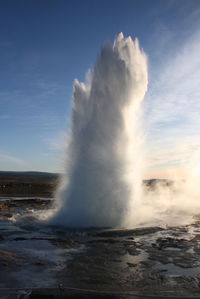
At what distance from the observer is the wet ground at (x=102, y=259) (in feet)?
25.3

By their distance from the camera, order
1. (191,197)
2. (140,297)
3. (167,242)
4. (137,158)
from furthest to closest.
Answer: (191,197) → (137,158) → (167,242) → (140,297)

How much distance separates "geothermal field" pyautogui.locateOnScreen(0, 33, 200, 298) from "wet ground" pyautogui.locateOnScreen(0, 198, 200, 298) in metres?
0.02

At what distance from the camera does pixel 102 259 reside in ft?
33.3

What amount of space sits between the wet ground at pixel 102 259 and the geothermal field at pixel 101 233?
0.07 ft

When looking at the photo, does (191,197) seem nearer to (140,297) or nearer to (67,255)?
(67,255)

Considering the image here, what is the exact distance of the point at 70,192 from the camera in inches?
677

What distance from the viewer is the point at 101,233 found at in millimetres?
14312

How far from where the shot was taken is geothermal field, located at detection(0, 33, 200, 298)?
7695 mm

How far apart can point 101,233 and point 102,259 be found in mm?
4155

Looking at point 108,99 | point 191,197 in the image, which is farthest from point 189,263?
point 191,197

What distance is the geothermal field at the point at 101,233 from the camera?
770 centimetres

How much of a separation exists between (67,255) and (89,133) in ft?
25.1

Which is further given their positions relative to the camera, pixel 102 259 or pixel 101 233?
pixel 101 233

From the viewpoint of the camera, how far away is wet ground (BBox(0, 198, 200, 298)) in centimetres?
770
